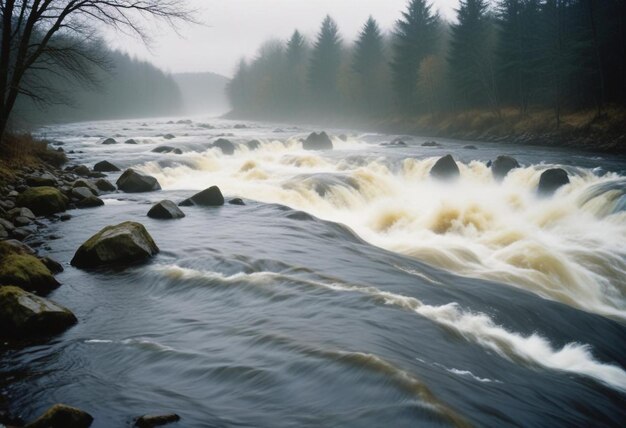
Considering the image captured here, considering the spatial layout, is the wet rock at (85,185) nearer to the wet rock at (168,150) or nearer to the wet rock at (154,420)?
the wet rock at (168,150)

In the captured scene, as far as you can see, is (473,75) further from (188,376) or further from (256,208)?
(188,376)

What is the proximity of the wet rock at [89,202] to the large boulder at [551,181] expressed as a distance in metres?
17.7

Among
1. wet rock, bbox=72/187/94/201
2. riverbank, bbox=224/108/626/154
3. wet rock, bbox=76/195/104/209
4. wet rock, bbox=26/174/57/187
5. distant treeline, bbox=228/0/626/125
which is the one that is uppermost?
distant treeline, bbox=228/0/626/125

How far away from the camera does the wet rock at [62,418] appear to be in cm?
341

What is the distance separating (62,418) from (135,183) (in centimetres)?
1555

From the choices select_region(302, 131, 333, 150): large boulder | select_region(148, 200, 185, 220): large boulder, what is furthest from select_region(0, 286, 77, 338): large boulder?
select_region(302, 131, 333, 150): large boulder

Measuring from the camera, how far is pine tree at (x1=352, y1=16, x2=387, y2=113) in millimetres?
65875

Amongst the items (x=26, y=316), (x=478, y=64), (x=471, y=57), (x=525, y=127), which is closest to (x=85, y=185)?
(x=26, y=316)

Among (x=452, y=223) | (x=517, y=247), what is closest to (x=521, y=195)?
(x=452, y=223)

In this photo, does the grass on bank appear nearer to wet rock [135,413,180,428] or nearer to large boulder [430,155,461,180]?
wet rock [135,413,180,428]

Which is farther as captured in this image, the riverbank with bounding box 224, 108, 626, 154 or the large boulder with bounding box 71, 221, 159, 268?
the riverbank with bounding box 224, 108, 626, 154

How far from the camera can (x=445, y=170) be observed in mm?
22219

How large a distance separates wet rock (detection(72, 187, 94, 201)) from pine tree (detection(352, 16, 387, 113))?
56039 mm

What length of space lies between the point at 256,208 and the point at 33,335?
32.9ft
